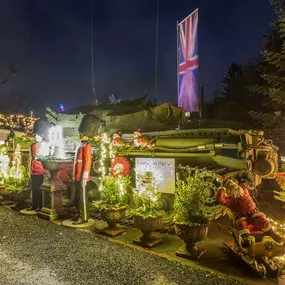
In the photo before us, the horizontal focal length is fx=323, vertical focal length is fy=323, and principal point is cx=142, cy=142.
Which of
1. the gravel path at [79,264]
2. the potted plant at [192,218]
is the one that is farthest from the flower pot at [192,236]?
the gravel path at [79,264]

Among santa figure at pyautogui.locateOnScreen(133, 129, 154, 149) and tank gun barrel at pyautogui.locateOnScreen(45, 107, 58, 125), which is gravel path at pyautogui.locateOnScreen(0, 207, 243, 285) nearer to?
santa figure at pyautogui.locateOnScreen(133, 129, 154, 149)

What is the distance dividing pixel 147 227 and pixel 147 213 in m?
0.29

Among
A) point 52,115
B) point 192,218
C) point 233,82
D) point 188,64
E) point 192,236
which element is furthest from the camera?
point 233,82

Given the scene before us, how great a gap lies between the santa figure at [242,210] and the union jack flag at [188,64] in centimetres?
837

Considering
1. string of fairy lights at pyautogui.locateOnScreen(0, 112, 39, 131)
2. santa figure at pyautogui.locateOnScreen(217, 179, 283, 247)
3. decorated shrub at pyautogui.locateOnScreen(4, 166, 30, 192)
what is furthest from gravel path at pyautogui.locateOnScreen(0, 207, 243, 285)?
string of fairy lights at pyautogui.locateOnScreen(0, 112, 39, 131)

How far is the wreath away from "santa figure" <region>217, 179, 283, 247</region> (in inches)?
143

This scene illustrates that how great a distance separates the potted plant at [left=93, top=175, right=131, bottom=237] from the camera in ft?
24.2

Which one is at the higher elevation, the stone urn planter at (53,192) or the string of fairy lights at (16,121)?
the string of fairy lights at (16,121)

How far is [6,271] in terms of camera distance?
17.6 feet

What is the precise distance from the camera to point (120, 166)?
28.9ft

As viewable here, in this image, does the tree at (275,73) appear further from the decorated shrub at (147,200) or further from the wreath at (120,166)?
the decorated shrub at (147,200)

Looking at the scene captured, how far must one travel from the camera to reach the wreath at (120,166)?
8.72 m

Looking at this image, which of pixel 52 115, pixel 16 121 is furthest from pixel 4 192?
pixel 16 121

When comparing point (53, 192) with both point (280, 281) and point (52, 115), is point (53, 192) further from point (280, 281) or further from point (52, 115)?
point (52, 115)
